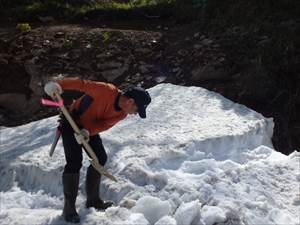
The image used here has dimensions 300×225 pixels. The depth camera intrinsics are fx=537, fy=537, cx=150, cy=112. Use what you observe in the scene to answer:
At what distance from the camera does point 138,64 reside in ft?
27.0

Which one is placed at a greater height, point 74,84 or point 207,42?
point 74,84

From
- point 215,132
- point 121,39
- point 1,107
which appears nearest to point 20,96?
point 1,107

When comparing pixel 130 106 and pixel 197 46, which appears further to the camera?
pixel 197 46

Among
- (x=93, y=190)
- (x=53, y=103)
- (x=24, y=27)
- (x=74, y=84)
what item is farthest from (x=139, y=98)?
(x=24, y=27)

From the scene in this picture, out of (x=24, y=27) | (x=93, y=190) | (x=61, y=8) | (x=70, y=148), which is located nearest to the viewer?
(x=70, y=148)

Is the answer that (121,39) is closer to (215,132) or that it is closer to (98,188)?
(215,132)

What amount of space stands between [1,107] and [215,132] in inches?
145

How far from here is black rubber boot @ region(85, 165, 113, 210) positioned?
412cm

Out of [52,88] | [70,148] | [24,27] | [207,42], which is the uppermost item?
[52,88]

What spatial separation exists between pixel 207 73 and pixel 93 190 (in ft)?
12.6

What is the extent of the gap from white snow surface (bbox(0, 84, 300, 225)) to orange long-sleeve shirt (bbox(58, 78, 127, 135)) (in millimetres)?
654

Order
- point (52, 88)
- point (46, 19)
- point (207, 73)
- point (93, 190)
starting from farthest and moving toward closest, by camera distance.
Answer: point (46, 19)
point (207, 73)
point (93, 190)
point (52, 88)

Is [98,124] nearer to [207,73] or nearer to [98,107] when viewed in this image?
[98,107]

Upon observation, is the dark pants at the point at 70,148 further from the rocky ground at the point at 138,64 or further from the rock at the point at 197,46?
the rock at the point at 197,46
